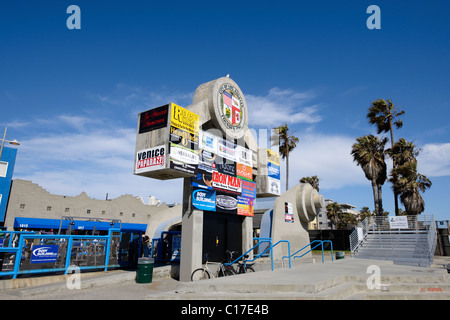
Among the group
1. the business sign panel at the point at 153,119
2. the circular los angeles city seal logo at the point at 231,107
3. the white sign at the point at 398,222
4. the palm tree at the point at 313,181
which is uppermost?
the palm tree at the point at 313,181

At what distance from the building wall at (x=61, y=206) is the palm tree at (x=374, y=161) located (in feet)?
105

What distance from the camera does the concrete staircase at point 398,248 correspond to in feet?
68.4

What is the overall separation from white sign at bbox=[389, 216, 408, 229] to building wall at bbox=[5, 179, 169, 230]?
34.2 meters

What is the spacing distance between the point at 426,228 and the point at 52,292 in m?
27.1

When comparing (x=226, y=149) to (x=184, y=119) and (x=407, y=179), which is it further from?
(x=407, y=179)

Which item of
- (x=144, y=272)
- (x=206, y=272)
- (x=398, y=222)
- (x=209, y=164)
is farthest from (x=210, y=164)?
(x=398, y=222)

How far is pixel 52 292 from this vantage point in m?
9.47

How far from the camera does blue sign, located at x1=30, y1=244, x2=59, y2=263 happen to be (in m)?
11.0

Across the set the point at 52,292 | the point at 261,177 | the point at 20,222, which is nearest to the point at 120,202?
the point at 20,222

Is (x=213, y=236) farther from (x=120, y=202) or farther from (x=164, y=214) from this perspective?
(x=120, y=202)

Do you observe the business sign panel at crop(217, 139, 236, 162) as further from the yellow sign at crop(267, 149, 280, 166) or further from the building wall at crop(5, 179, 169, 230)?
the building wall at crop(5, 179, 169, 230)

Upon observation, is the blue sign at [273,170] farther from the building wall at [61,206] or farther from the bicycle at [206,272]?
the building wall at [61,206]

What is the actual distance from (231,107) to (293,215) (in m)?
13.0

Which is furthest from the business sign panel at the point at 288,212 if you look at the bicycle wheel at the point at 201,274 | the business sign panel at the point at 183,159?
the business sign panel at the point at 183,159
